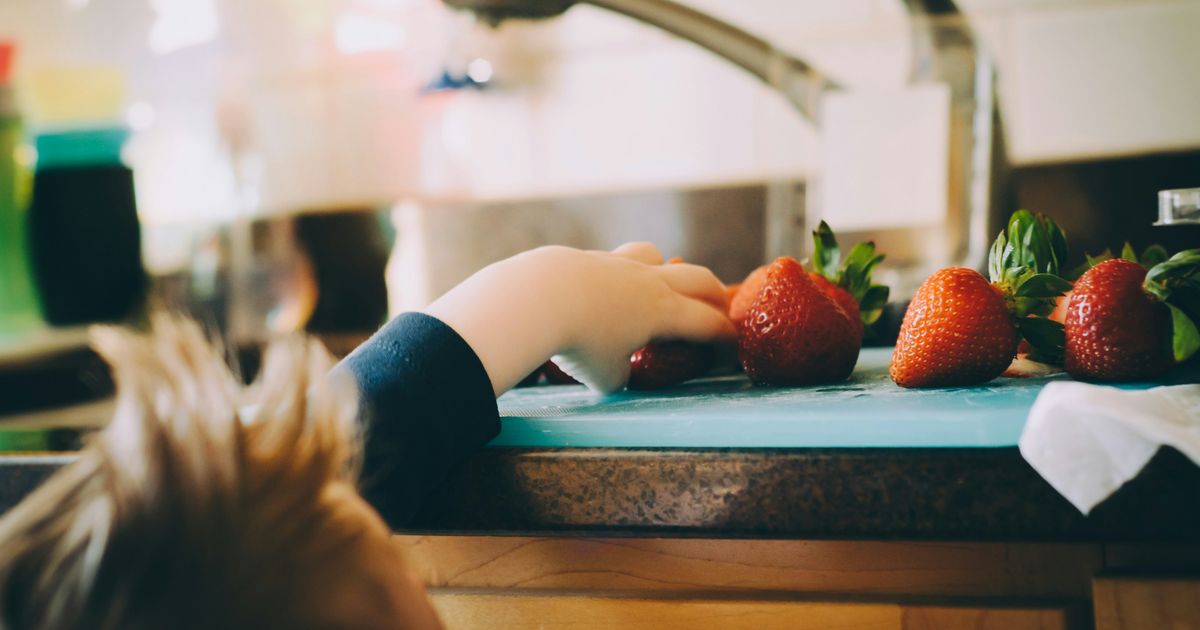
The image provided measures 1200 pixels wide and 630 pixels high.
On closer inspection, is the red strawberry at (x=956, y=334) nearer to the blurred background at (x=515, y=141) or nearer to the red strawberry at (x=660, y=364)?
the red strawberry at (x=660, y=364)

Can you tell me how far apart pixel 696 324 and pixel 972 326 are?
0.60 feet

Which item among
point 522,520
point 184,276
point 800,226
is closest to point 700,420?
point 522,520

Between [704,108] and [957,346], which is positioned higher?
[704,108]

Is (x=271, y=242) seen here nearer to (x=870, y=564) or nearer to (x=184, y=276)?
(x=184, y=276)

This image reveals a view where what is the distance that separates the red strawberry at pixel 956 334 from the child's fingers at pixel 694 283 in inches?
6.6

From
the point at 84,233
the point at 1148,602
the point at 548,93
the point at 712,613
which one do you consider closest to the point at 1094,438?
the point at 1148,602

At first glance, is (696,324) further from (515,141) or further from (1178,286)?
(515,141)

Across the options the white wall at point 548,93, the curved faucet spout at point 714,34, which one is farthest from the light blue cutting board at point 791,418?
the white wall at point 548,93

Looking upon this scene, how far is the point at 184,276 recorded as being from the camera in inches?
63.1

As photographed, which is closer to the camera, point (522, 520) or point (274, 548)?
point (274, 548)

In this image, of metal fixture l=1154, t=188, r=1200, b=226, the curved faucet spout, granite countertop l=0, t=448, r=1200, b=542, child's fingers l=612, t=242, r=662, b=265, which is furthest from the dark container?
metal fixture l=1154, t=188, r=1200, b=226

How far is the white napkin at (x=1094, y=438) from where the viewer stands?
38 centimetres

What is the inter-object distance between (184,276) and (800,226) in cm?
105

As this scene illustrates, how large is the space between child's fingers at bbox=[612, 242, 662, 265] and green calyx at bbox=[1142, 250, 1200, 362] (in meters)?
0.32
